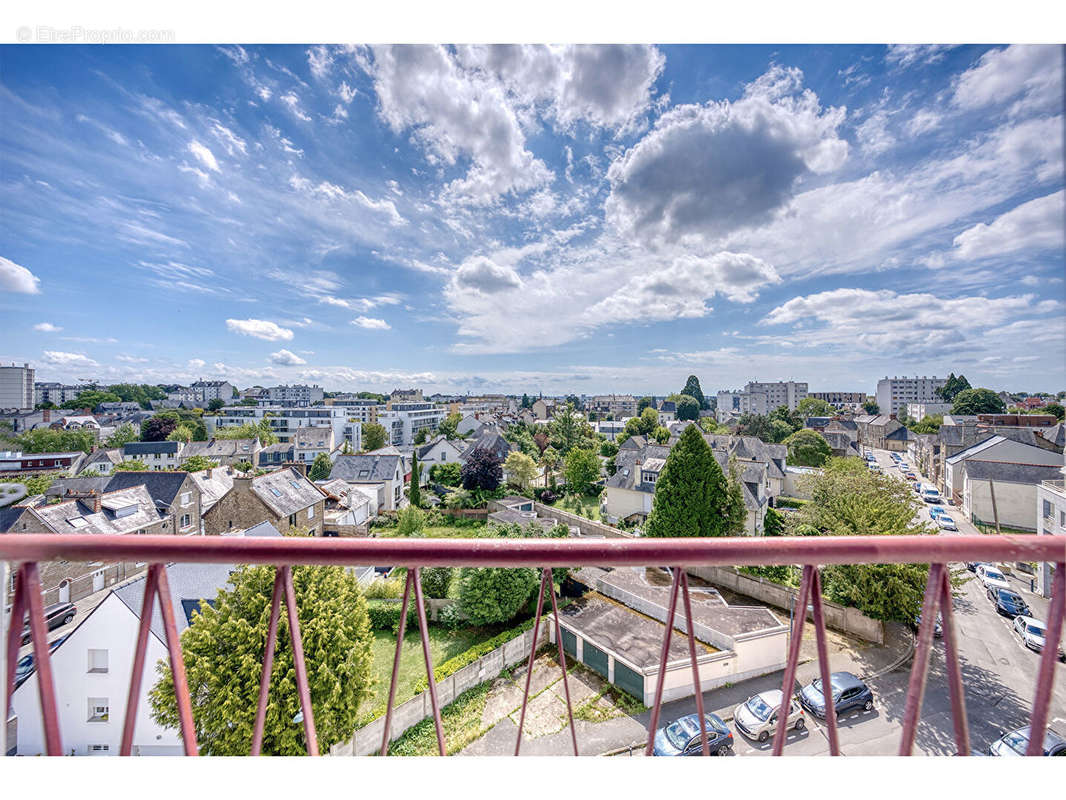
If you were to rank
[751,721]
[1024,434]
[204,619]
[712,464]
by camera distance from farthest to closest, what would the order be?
[1024,434]
[712,464]
[751,721]
[204,619]

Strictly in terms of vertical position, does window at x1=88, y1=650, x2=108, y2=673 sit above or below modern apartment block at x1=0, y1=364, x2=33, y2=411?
below

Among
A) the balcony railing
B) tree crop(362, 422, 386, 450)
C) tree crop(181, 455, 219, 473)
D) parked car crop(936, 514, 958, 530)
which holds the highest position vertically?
the balcony railing

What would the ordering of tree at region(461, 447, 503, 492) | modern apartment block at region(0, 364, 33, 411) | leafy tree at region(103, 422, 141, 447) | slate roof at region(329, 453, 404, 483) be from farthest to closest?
modern apartment block at region(0, 364, 33, 411), leafy tree at region(103, 422, 141, 447), tree at region(461, 447, 503, 492), slate roof at region(329, 453, 404, 483)

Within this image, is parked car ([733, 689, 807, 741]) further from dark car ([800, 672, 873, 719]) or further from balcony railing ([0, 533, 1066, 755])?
balcony railing ([0, 533, 1066, 755])

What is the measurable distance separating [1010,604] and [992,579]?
1.80 m

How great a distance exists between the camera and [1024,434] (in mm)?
27500

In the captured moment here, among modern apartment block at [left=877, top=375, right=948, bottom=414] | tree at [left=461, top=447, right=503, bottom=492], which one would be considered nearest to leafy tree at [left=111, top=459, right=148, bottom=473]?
tree at [left=461, top=447, right=503, bottom=492]

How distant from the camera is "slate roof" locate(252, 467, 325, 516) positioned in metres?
16.8

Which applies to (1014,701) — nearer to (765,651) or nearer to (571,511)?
(765,651)

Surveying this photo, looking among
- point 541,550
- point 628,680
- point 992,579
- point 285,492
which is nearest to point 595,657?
point 628,680

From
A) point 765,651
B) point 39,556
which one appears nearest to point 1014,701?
point 765,651

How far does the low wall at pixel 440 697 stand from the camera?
8.48 meters

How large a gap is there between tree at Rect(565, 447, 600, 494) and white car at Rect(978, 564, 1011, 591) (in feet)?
57.4
